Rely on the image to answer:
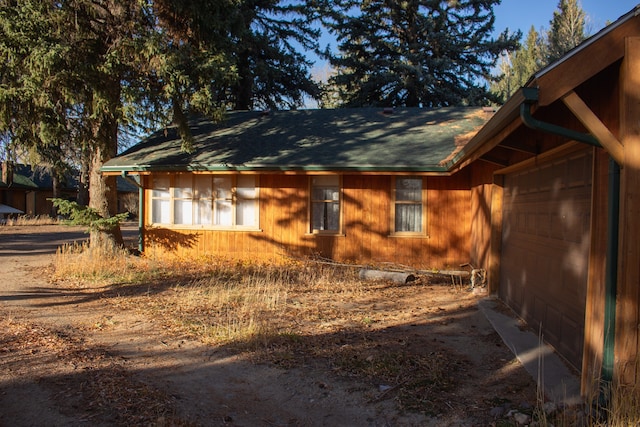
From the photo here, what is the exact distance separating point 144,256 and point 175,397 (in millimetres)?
9950

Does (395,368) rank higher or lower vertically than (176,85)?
lower

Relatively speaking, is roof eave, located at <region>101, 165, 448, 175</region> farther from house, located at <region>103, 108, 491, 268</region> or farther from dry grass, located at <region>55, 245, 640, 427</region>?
dry grass, located at <region>55, 245, 640, 427</region>

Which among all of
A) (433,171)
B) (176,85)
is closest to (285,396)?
(433,171)

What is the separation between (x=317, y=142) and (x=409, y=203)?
3306 millimetres

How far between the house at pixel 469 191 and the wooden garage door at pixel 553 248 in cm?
3

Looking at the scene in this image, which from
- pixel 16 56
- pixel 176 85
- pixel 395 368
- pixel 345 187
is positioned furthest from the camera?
pixel 345 187

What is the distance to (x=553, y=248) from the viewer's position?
5770 millimetres

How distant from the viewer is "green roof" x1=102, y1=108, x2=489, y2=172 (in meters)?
12.4

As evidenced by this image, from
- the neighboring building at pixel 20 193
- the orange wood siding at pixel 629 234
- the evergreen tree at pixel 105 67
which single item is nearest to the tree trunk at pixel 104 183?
the evergreen tree at pixel 105 67

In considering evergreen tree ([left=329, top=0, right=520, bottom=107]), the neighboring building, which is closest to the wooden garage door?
evergreen tree ([left=329, top=0, right=520, bottom=107])

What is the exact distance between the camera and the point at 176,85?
471 inches

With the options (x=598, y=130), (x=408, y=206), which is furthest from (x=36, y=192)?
(x=598, y=130)

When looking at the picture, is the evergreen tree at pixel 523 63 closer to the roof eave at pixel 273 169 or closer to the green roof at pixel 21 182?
the roof eave at pixel 273 169

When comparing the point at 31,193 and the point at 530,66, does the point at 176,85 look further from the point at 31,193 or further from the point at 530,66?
the point at 530,66
